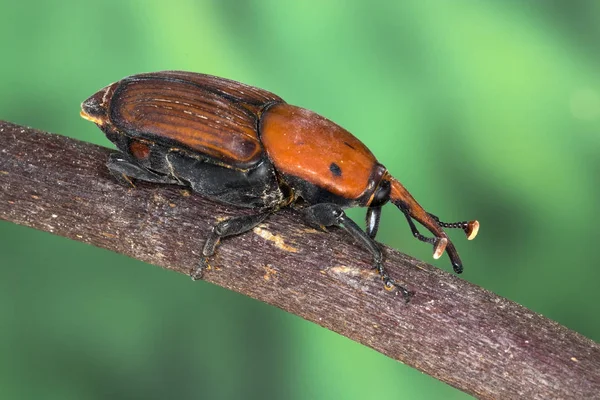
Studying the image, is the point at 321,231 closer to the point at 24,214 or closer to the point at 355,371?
the point at 24,214

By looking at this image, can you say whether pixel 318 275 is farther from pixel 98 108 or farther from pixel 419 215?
pixel 98 108

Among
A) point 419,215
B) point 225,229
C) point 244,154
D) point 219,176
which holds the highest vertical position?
point 419,215

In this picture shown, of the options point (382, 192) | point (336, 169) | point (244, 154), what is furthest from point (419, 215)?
point (244, 154)

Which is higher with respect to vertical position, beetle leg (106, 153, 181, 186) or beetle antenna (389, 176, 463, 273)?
beetle antenna (389, 176, 463, 273)

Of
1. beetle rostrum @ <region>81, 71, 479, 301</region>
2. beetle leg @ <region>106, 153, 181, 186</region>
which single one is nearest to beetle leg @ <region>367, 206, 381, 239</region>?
beetle rostrum @ <region>81, 71, 479, 301</region>

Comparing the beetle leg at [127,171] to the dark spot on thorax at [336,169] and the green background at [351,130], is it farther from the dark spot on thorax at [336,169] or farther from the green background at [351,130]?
the green background at [351,130]

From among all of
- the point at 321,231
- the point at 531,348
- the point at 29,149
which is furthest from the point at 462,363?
the point at 29,149

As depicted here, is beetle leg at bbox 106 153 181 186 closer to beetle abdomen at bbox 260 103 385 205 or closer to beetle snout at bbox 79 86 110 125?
beetle snout at bbox 79 86 110 125

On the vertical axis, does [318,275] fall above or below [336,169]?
below
